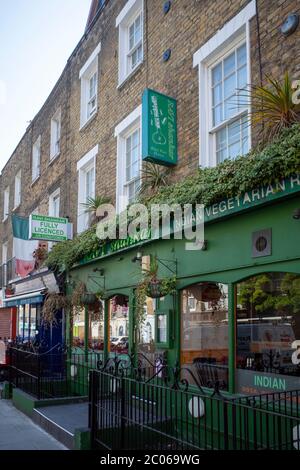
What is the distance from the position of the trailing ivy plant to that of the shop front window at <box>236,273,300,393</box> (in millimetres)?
1226

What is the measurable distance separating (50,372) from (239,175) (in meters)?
6.41

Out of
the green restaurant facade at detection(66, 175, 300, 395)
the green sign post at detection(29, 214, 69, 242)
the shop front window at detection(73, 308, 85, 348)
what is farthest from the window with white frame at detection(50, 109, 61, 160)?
the green restaurant facade at detection(66, 175, 300, 395)

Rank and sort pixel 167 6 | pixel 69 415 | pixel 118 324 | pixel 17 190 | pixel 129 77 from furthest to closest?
1. pixel 17 190
2. pixel 129 77
3. pixel 118 324
4. pixel 167 6
5. pixel 69 415

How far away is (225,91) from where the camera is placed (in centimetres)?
824

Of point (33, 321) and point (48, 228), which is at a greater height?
point (48, 228)

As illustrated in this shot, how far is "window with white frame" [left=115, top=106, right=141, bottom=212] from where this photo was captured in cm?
1059

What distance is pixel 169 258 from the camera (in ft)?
27.7

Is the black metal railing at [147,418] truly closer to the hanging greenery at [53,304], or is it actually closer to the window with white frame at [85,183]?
the hanging greenery at [53,304]

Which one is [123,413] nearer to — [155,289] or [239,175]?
[155,289]

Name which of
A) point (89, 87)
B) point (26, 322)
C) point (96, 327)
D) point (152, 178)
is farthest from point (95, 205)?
point (26, 322)

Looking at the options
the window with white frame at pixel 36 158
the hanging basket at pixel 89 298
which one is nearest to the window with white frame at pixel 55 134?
the window with white frame at pixel 36 158

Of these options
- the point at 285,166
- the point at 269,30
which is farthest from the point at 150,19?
the point at 285,166

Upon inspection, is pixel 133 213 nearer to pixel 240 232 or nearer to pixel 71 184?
pixel 240 232

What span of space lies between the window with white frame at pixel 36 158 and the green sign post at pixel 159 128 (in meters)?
9.57
